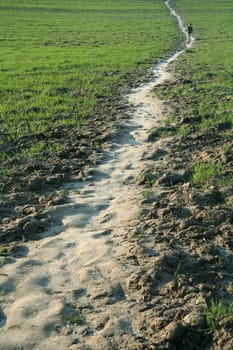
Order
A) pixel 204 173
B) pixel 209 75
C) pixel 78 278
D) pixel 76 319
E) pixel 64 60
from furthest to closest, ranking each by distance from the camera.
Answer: pixel 64 60
pixel 209 75
pixel 204 173
pixel 78 278
pixel 76 319

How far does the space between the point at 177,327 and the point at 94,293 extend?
1.17 metres

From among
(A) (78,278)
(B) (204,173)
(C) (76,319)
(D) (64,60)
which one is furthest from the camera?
(D) (64,60)

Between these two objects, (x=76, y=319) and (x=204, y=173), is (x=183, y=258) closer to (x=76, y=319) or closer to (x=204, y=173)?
(x=76, y=319)

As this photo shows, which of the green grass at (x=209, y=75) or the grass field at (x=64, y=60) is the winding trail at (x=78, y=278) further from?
the green grass at (x=209, y=75)

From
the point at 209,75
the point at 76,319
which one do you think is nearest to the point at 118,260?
the point at 76,319

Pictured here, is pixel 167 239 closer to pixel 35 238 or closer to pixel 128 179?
pixel 35 238

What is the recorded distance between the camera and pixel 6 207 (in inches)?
305

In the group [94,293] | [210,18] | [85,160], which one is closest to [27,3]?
[210,18]

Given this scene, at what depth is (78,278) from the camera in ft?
18.8

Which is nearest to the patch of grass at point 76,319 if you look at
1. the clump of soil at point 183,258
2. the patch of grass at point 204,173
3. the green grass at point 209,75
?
the clump of soil at point 183,258

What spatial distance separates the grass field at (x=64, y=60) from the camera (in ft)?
44.3

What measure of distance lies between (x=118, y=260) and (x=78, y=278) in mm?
627

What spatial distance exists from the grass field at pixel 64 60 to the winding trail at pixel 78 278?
3086 millimetres

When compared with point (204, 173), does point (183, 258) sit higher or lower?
higher
